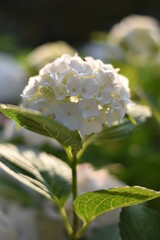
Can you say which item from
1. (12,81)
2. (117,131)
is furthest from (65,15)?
(117,131)

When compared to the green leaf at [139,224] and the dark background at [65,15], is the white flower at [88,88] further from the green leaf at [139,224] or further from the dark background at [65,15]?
the dark background at [65,15]

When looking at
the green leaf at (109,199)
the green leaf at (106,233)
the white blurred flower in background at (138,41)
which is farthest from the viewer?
the white blurred flower in background at (138,41)

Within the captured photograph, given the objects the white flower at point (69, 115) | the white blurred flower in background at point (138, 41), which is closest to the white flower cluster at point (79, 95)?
the white flower at point (69, 115)

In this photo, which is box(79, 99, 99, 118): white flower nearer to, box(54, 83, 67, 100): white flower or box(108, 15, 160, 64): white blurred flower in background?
box(54, 83, 67, 100): white flower

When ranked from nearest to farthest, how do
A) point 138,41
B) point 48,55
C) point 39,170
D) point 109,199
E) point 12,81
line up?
point 109,199
point 39,170
point 48,55
point 138,41
point 12,81

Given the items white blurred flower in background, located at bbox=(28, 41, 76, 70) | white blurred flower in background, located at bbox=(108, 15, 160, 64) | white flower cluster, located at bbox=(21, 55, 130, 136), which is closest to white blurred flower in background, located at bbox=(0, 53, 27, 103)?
white blurred flower in background, located at bbox=(28, 41, 76, 70)

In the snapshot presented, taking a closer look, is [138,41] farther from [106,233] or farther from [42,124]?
[42,124]

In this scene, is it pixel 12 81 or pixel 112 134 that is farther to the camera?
pixel 12 81

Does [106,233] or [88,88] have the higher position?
[88,88]
